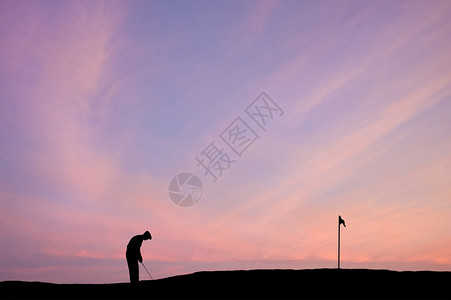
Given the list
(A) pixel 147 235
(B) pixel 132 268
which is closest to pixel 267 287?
(A) pixel 147 235

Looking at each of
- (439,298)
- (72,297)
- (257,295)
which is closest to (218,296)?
(257,295)

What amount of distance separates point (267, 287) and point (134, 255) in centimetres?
458

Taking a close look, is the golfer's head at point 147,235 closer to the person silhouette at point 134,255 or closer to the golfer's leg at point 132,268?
the person silhouette at point 134,255

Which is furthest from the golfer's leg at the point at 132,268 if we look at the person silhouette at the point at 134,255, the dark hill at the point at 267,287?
the dark hill at the point at 267,287

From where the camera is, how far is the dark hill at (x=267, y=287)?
468 inches

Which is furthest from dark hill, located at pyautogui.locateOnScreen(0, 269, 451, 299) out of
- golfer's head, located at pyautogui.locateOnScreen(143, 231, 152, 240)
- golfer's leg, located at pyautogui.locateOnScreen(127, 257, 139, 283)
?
golfer's head, located at pyautogui.locateOnScreen(143, 231, 152, 240)

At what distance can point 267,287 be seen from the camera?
41.4 ft

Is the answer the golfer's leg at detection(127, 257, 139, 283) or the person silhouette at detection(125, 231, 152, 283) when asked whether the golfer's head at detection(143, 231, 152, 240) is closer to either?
the person silhouette at detection(125, 231, 152, 283)

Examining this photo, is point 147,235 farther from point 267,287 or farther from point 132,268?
point 267,287

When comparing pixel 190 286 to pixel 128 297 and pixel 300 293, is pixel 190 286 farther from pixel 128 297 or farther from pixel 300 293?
pixel 300 293

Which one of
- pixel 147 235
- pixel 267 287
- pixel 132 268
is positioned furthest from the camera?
pixel 147 235

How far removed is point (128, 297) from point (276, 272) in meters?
4.43

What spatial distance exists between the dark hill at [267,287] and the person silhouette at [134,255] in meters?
0.51

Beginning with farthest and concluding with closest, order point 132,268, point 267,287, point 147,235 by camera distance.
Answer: point 147,235 < point 132,268 < point 267,287
